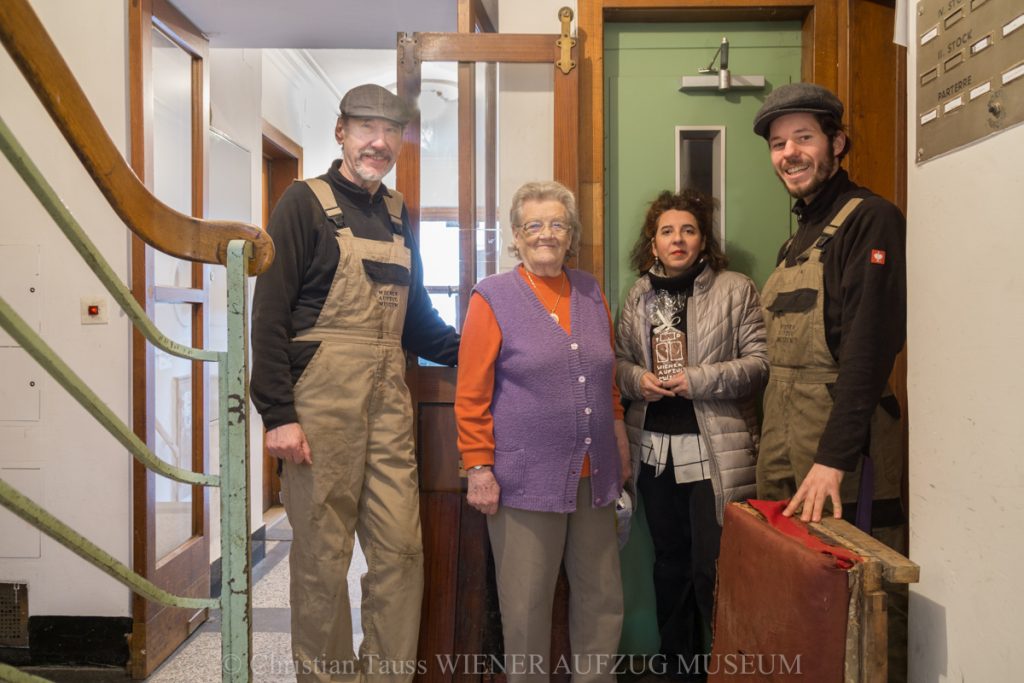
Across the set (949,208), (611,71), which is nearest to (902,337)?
(949,208)

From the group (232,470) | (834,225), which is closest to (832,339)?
(834,225)

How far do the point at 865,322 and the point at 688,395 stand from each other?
585 mm

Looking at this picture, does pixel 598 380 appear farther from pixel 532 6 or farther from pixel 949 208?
pixel 532 6

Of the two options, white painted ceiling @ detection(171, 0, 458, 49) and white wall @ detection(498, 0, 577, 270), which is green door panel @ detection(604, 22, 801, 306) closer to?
white wall @ detection(498, 0, 577, 270)

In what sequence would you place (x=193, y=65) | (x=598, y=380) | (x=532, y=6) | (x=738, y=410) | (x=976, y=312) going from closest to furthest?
(x=976, y=312), (x=598, y=380), (x=738, y=410), (x=532, y=6), (x=193, y=65)

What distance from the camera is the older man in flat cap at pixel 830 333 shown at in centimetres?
151

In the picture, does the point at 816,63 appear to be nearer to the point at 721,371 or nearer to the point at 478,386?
the point at 721,371

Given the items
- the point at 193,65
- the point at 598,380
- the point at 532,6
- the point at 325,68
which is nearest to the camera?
the point at 598,380

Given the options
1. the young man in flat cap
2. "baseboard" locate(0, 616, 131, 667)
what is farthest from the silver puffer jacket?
"baseboard" locate(0, 616, 131, 667)

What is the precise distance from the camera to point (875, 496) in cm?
163

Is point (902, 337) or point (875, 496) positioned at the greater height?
point (902, 337)

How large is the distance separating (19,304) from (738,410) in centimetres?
231

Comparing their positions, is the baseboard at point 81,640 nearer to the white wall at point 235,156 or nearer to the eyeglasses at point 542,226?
the white wall at point 235,156

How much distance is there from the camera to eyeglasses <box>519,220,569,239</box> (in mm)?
1892
